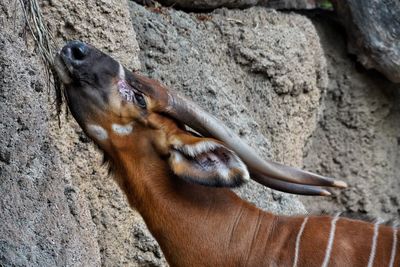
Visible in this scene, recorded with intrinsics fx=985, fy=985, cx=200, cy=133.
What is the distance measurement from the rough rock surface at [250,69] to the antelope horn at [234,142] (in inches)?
63.7

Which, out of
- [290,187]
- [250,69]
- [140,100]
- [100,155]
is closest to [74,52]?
[140,100]

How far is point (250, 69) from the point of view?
6664 mm

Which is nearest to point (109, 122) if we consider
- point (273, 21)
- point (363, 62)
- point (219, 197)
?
point (219, 197)

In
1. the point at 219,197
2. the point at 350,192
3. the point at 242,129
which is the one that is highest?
the point at 219,197

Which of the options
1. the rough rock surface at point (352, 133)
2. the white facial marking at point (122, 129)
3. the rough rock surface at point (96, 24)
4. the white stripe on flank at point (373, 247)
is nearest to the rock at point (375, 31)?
the rough rock surface at point (352, 133)

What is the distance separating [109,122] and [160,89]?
28 centimetres

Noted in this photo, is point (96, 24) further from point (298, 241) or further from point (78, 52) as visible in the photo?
point (298, 241)

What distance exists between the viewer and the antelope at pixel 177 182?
14.1 ft

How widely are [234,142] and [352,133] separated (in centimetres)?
372

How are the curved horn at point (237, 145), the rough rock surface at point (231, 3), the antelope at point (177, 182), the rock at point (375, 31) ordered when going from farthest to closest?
the rock at point (375, 31)
the rough rock surface at point (231, 3)
the antelope at point (177, 182)
the curved horn at point (237, 145)

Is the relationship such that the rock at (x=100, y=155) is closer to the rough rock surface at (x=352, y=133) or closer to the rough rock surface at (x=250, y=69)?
the rough rock surface at (x=250, y=69)

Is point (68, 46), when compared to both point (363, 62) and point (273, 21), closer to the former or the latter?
point (273, 21)

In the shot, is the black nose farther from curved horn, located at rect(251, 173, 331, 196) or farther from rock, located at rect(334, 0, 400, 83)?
rock, located at rect(334, 0, 400, 83)

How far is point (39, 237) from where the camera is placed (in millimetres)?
4699
